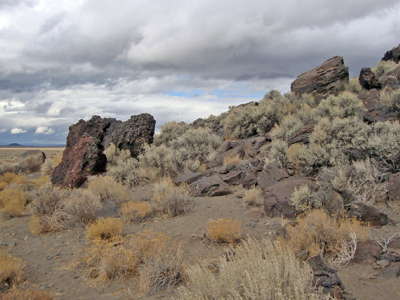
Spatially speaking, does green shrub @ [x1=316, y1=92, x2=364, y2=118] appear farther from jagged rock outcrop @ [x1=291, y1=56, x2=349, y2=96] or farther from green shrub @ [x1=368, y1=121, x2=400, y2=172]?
green shrub @ [x1=368, y1=121, x2=400, y2=172]

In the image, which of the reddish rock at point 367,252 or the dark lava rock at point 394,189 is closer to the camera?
the reddish rock at point 367,252

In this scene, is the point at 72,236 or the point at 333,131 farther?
the point at 333,131

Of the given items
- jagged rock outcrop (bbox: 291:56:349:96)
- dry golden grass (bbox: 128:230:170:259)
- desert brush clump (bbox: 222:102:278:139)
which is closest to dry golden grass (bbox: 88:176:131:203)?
dry golden grass (bbox: 128:230:170:259)

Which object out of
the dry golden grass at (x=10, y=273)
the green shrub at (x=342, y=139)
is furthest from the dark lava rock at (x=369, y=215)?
the dry golden grass at (x=10, y=273)

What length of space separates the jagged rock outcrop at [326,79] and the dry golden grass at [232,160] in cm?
965

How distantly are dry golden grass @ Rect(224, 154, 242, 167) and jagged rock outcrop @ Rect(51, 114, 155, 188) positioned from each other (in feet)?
18.4

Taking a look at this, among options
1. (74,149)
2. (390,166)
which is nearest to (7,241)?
(74,149)

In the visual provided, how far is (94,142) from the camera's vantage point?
631 inches

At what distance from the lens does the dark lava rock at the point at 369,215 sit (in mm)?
7453

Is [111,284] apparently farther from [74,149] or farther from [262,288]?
[74,149]

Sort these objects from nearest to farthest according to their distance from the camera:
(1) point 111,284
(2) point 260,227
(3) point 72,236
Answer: (1) point 111,284
(2) point 260,227
(3) point 72,236

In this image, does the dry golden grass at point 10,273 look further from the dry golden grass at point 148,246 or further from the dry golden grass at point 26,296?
the dry golden grass at point 148,246

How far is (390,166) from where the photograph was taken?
10.3m

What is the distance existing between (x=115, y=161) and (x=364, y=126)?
443 inches
